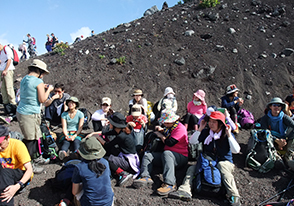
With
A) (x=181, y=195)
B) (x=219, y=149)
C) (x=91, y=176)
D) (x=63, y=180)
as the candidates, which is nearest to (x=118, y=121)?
(x=63, y=180)

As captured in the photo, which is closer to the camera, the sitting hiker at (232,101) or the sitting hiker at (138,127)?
the sitting hiker at (138,127)

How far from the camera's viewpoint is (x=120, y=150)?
462 cm

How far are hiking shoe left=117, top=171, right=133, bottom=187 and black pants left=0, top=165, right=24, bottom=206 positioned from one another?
1756 millimetres

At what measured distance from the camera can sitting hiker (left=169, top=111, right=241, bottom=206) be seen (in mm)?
3712

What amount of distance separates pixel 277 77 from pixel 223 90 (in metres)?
2.77

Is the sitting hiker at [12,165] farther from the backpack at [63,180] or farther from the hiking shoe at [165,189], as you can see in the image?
the hiking shoe at [165,189]

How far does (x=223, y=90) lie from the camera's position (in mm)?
9750

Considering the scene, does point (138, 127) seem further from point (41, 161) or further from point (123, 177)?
point (41, 161)

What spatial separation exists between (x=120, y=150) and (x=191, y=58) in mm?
8285

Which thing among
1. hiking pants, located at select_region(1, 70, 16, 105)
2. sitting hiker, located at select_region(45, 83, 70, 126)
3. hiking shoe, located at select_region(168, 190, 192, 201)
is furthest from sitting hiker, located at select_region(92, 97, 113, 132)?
hiking pants, located at select_region(1, 70, 16, 105)

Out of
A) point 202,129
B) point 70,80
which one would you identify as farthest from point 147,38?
point 202,129

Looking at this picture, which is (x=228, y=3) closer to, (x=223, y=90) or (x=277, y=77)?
(x=277, y=77)

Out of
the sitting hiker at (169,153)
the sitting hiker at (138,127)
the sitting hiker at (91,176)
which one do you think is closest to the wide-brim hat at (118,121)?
the sitting hiker at (138,127)

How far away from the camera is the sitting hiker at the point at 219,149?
3712mm
